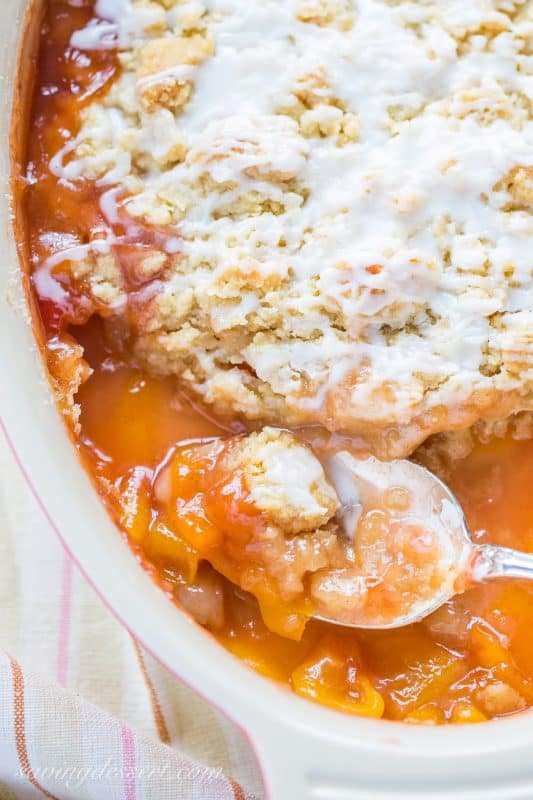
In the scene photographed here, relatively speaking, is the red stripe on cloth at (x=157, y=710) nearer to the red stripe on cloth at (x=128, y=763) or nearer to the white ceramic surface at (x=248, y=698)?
the red stripe on cloth at (x=128, y=763)

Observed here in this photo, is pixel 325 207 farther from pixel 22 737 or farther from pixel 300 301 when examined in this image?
pixel 22 737

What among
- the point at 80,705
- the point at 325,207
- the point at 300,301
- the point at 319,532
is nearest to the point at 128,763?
the point at 80,705

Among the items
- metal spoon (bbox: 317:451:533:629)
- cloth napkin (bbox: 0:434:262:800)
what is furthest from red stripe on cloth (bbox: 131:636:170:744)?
metal spoon (bbox: 317:451:533:629)

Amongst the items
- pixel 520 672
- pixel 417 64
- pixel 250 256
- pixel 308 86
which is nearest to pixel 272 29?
pixel 308 86

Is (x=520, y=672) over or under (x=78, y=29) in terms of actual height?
under

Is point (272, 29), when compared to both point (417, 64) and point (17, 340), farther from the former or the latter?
point (17, 340)

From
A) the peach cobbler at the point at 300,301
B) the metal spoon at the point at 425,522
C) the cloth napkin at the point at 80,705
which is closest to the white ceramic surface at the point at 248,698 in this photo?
the peach cobbler at the point at 300,301

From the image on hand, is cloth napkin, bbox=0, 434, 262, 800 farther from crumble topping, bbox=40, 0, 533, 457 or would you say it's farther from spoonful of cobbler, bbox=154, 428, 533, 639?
crumble topping, bbox=40, 0, 533, 457
